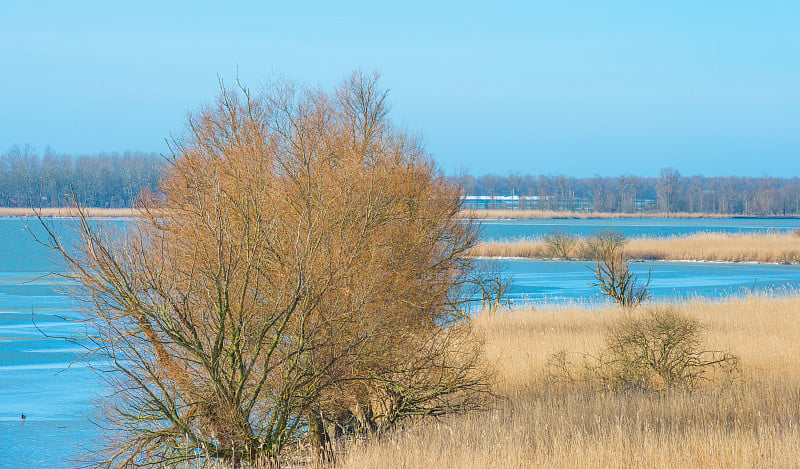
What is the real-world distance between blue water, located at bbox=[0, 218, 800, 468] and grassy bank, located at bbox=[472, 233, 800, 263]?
2339mm

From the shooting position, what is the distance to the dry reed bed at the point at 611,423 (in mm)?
8164

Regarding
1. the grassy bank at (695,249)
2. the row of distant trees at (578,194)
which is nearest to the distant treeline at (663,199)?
the row of distant trees at (578,194)

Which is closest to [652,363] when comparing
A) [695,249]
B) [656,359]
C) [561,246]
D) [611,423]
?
[656,359]

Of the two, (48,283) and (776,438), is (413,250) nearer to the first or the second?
(776,438)

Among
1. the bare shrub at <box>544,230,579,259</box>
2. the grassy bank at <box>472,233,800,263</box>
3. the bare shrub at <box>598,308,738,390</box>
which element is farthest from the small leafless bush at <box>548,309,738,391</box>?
the bare shrub at <box>544,230,579,259</box>

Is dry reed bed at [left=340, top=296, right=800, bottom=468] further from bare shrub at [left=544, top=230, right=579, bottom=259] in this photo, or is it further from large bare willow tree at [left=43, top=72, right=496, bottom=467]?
bare shrub at [left=544, top=230, right=579, bottom=259]

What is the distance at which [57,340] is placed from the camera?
22375 millimetres

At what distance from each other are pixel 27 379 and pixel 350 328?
1039 centimetres

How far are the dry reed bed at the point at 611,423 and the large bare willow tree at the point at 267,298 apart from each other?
0.84 m

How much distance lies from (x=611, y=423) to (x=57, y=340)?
56.0ft

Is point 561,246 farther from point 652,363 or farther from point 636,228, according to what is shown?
point 636,228

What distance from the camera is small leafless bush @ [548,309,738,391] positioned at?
1352 centimetres

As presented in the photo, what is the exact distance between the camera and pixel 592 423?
10.1m

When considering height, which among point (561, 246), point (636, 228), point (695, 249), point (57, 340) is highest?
point (561, 246)
